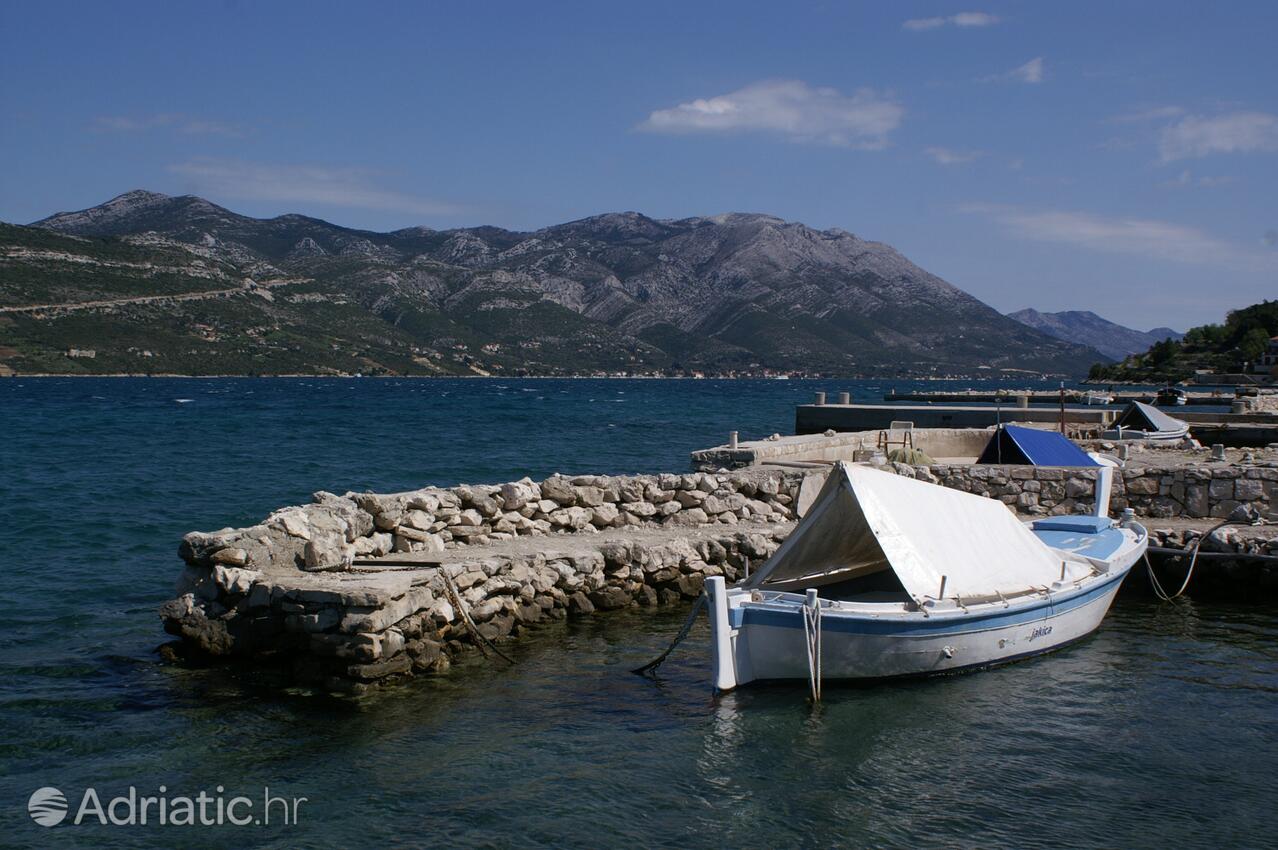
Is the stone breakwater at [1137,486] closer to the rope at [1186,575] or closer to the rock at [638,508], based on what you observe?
the rope at [1186,575]

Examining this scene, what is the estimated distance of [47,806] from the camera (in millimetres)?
7891

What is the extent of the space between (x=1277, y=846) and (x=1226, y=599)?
873 centimetres

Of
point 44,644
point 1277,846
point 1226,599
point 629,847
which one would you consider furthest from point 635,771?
point 1226,599

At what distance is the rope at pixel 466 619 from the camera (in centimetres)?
1160

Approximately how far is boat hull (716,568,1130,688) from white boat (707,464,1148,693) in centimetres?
1

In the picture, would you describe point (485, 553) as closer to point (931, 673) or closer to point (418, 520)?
point (418, 520)

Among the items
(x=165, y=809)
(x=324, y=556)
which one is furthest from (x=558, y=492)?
(x=165, y=809)

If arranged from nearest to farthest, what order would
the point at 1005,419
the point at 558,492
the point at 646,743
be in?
the point at 646,743, the point at 558,492, the point at 1005,419

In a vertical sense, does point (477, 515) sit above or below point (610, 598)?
above

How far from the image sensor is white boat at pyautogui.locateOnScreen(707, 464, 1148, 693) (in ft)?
33.6

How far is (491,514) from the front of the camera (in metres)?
14.6

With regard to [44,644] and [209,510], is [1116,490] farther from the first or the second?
[209,510]

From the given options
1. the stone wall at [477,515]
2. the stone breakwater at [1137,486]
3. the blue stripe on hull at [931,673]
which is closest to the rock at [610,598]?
the stone wall at [477,515]

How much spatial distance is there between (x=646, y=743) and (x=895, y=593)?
145 inches
